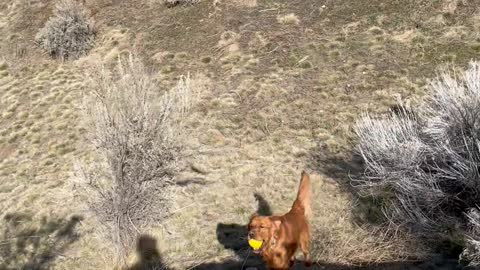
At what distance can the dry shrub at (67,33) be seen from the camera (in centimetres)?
1361

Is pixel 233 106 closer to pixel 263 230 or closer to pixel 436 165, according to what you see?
pixel 436 165

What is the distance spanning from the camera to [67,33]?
13.6m

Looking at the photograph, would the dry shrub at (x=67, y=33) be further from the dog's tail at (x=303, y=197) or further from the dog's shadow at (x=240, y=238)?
the dog's tail at (x=303, y=197)

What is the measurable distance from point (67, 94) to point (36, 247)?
5.27 m

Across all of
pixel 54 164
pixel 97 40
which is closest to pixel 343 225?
pixel 54 164

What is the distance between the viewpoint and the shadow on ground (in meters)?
7.72

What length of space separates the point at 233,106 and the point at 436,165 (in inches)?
201

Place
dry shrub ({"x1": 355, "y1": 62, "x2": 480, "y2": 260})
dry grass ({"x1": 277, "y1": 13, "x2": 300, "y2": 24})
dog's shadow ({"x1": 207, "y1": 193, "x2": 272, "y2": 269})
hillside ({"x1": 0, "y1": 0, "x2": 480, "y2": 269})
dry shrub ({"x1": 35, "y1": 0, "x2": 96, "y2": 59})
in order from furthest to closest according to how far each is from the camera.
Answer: dry shrub ({"x1": 35, "y1": 0, "x2": 96, "y2": 59})
dry grass ({"x1": 277, "y1": 13, "x2": 300, "y2": 24})
hillside ({"x1": 0, "y1": 0, "x2": 480, "y2": 269})
dog's shadow ({"x1": 207, "y1": 193, "x2": 272, "y2": 269})
dry shrub ({"x1": 355, "y1": 62, "x2": 480, "y2": 260})

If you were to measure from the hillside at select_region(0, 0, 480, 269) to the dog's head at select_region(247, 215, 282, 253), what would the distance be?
1.56 m

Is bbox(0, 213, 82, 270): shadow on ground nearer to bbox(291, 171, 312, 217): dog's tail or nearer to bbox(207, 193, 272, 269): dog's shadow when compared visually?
bbox(207, 193, 272, 269): dog's shadow

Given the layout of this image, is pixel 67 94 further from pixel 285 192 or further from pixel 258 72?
pixel 285 192

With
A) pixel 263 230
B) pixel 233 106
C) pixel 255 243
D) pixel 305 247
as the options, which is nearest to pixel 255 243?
pixel 255 243

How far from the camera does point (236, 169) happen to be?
8.92m

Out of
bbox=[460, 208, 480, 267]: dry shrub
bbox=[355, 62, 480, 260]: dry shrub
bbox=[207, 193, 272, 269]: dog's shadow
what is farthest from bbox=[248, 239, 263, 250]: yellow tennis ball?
bbox=[460, 208, 480, 267]: dry shrub
